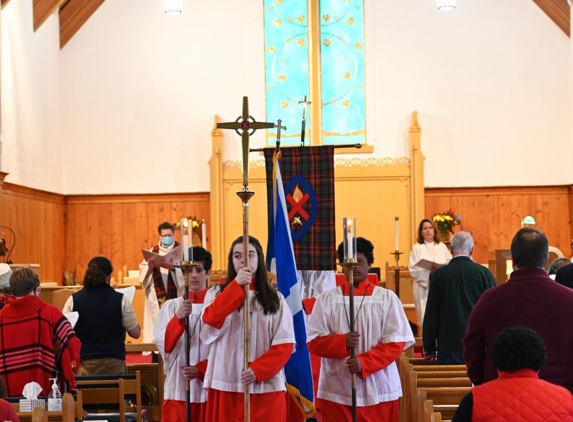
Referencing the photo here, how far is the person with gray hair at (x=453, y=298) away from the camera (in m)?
6.41

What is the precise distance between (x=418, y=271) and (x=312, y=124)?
6001 mm

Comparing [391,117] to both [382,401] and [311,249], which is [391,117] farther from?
[382,401]

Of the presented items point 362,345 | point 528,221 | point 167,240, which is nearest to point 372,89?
point 528,221

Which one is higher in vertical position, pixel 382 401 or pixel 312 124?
pixel 312 124

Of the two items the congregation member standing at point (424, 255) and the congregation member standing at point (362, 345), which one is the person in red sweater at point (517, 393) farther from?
the congregation member standing at point (424, 255)

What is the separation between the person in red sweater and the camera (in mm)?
3023

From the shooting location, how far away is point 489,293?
3875 mm

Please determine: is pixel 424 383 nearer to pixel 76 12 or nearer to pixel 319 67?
pixel 319 67

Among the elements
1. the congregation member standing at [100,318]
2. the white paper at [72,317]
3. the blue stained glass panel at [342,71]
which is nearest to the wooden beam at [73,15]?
the blue stained glass panel at [342,71]

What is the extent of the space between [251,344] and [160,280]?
15.6ft

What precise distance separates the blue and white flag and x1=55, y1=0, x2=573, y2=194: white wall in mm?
10996

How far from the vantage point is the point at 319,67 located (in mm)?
16781

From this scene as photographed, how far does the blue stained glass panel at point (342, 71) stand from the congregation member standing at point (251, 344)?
39.9 ft

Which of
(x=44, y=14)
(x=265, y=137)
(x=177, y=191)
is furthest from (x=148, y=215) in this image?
(x=44, y=14)
